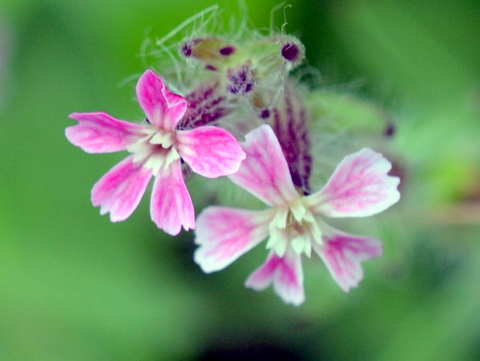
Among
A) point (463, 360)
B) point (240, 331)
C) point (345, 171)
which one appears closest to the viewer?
point (345, 171)

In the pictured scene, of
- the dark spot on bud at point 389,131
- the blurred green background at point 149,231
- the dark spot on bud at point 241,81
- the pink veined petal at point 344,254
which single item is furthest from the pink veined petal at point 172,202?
the blurred green background at point 149,231

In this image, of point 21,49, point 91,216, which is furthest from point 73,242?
point 21,49

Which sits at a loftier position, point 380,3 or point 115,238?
point 380,3

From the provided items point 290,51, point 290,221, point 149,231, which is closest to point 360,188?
point 290,221

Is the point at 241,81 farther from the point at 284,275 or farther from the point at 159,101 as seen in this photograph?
the point at 284,275

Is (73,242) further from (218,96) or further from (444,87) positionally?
(444,87)

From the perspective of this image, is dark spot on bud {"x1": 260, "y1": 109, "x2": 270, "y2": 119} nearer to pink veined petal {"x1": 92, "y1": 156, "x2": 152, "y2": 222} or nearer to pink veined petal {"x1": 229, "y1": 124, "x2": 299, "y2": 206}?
pink veined petal {"x1": 229, "y1": 124, "x2": 299, "y2": 206}

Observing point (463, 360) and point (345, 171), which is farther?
point (463, 360)
